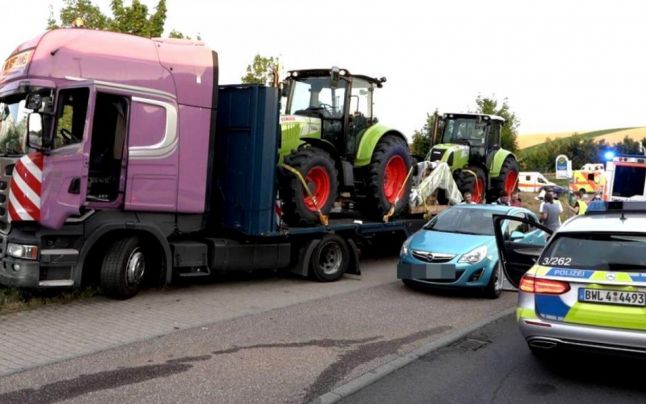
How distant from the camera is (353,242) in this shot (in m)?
10.8

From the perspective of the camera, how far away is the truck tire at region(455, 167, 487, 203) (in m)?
15.6

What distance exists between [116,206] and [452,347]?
4547 mm

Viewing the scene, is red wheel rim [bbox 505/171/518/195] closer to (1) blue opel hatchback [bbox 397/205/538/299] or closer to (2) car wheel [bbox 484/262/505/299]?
(1) blue opel hatchback [bbox 397/205/538/299]

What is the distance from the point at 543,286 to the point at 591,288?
0.40 m

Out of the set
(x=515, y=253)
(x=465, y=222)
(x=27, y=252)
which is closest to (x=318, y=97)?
(x=465, y=222)

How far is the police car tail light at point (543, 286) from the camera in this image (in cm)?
520

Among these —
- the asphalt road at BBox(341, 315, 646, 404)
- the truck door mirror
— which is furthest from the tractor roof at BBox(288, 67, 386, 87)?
the asphalt road at BBox(341, 315, 646, 404)

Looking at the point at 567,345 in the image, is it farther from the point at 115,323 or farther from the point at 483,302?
the point at 115,323

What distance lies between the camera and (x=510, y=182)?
57.6ft

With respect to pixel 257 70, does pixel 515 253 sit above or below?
below

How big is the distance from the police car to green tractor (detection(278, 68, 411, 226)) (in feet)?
16.1

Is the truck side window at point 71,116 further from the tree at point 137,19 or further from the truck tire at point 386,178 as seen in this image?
the tree at point 137,19

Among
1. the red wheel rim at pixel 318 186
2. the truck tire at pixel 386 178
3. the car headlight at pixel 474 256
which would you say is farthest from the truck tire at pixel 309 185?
the car headlight at pixel 474 256

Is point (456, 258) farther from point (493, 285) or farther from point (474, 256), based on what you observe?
point (493, 285)
